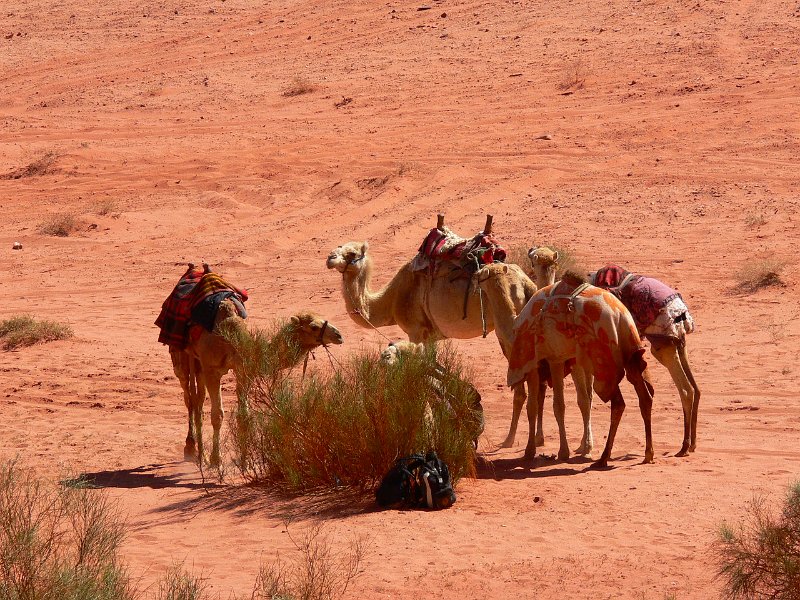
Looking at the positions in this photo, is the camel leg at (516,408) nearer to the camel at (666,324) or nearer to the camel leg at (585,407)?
the camel leg at (585,407)

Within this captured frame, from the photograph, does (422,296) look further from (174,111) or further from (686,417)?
(174,111)

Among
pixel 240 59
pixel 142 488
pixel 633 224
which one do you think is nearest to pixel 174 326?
pixel 142 488

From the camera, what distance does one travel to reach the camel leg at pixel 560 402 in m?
11.6

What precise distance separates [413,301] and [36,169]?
1699 centimetres

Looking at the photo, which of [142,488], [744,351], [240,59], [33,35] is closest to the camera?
[142,488]

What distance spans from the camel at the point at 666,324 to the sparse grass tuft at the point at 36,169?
18862 mm

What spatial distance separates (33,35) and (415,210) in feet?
68.7

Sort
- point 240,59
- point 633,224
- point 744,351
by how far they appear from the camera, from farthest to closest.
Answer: point 240,59 < point 633,224 < point 744,351

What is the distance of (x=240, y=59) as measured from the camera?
115 feet

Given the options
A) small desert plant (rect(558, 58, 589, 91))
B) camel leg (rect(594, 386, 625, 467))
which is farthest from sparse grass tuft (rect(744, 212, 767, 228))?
camel leg (rect(594, 386, 625, 467))

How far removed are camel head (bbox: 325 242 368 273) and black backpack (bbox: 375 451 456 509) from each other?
3.65 metres

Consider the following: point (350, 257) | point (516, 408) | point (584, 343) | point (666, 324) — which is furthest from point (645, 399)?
point (350, 257)

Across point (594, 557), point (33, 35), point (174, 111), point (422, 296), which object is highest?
point (33, 35)

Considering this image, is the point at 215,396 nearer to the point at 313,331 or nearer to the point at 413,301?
the point at 313,331
